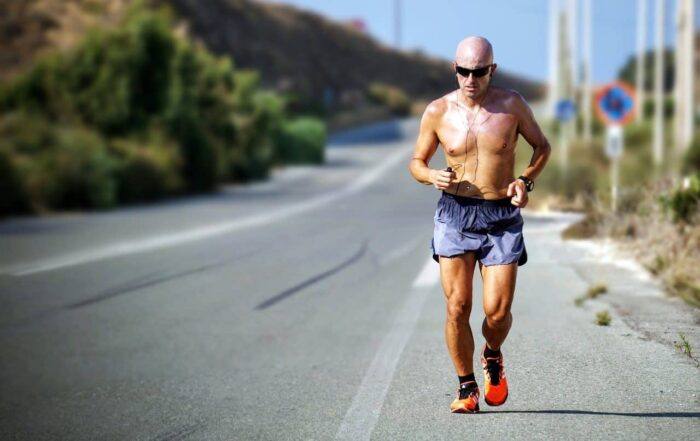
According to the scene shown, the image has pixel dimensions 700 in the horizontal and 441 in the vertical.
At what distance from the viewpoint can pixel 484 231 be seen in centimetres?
528

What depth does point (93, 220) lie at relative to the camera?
72.5 ft

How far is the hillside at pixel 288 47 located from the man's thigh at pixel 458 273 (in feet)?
142

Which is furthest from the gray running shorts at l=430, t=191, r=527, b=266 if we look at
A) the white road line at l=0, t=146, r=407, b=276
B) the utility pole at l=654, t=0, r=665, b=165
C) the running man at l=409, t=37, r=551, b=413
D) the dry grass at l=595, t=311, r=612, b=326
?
the utility pole at l=654, t=0, r=665, b=165

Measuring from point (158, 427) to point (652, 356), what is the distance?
3054 mm

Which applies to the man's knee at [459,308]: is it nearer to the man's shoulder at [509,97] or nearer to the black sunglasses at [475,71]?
the man's shoulder at [509,97]

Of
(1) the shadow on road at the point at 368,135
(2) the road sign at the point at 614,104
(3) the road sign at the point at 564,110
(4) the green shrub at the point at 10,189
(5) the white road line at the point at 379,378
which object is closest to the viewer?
(5) the white road line at the point at 379,378

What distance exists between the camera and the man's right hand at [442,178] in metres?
5.08

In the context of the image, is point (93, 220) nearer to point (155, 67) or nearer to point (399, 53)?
point (155, 67)

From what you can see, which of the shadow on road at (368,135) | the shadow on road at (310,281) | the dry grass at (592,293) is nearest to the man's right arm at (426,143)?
the dry grass at (592,293)

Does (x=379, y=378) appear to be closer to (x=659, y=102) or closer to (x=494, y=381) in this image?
(x=494, y=381)

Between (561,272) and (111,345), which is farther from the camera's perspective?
(561,272)

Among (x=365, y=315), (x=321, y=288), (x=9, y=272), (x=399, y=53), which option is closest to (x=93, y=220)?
(x=9, y=272)

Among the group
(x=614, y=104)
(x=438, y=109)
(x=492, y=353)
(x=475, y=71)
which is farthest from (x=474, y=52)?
(x=614, y=104)

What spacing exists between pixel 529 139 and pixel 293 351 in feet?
9.99
